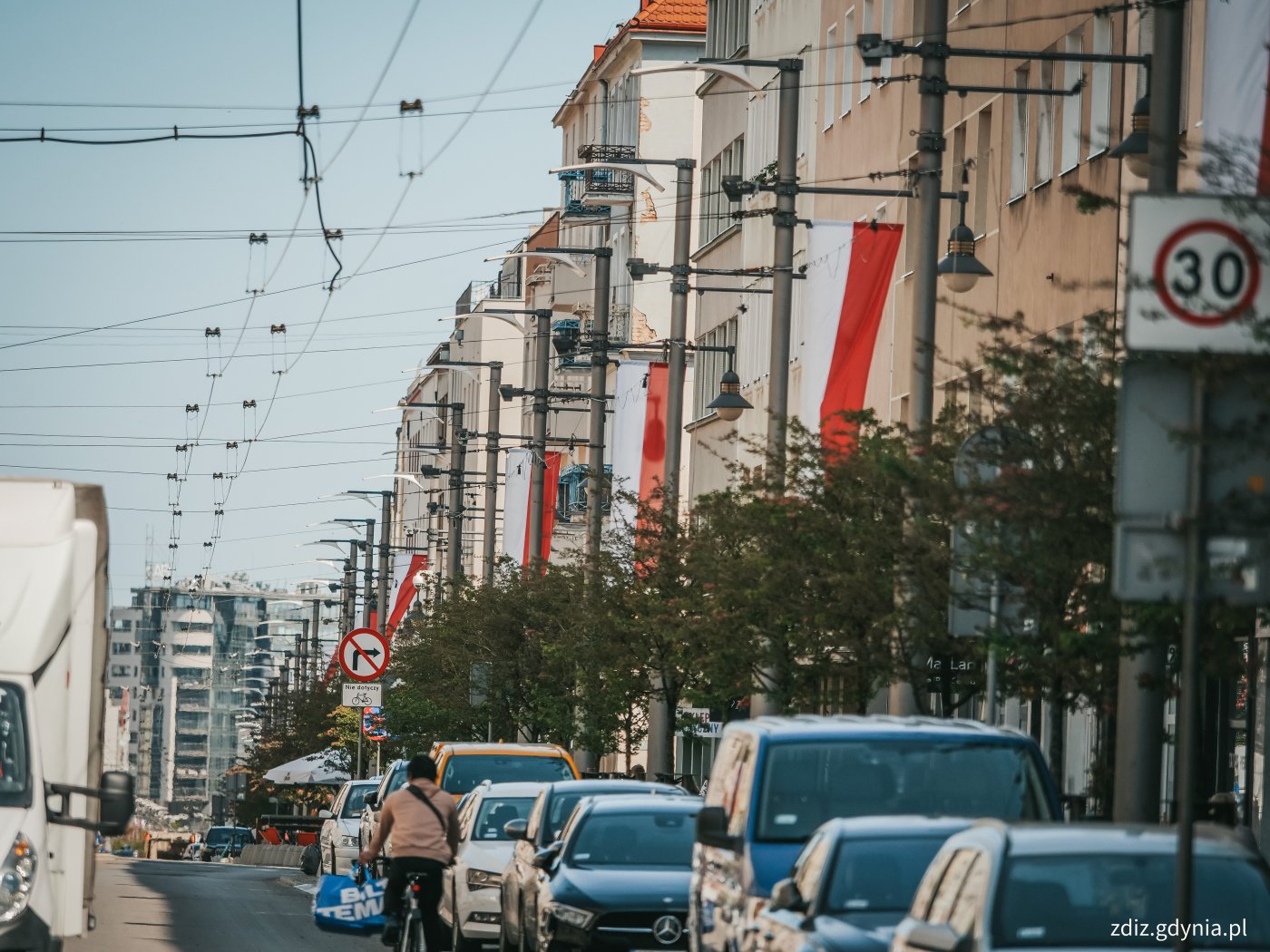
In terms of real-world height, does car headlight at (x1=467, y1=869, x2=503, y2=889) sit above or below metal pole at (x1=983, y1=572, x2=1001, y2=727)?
below

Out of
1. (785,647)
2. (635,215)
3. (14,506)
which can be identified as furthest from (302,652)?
(14,506)

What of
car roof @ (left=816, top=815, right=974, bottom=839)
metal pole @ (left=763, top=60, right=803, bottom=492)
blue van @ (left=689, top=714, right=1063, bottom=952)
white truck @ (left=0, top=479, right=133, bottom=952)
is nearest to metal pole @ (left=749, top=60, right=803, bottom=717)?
metal pole @ (left=763, top=60, right=803, bottom=492)

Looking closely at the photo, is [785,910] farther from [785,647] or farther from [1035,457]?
[785,647]

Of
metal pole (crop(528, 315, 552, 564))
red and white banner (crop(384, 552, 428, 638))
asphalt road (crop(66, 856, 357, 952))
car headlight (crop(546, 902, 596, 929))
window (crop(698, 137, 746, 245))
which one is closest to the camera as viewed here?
car headlight (crop(546, 902, 596, 929))


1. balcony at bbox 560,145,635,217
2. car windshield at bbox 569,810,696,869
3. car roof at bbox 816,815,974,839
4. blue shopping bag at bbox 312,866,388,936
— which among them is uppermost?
balcony at bbox 560,145,635,217

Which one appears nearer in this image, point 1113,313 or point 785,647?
point 1113,313

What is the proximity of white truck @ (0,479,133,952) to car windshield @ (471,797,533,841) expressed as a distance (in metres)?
9.56

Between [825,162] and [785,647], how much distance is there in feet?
84.8

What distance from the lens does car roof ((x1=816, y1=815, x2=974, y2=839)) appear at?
13.7m

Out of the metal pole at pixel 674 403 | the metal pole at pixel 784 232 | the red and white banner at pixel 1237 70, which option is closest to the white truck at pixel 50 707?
the red and white banner at pixel 1237 70

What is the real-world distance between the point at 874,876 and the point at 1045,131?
892 inches

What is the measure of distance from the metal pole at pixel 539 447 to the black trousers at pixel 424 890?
1289 inches

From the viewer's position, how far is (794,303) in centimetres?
5350

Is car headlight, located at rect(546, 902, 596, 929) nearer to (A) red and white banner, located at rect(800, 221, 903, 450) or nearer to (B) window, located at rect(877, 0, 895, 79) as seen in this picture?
(A) red and white banner, located at rect(800, 221, 903, 450)
